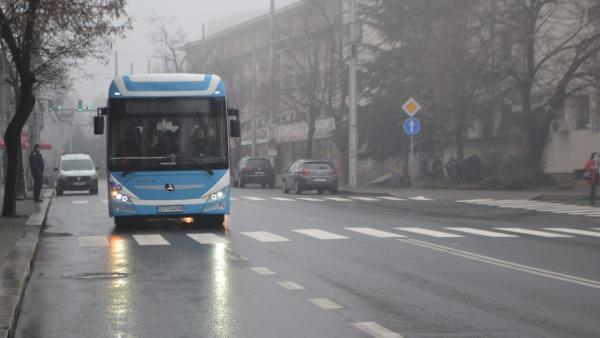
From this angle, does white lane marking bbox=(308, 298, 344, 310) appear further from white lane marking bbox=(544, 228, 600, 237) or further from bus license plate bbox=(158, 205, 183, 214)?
white lane marking bbox=(544, 228, 600, 237)

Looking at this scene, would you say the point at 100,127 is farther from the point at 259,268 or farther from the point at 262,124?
the point at 262,124

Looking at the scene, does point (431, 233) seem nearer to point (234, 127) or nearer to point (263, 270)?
point (234, 127)

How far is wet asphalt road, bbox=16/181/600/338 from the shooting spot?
927cm

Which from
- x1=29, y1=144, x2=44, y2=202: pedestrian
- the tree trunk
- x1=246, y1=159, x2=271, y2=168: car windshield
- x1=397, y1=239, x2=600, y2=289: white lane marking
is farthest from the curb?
x1=246, y1=159, x2=271, y2=168: car windshield

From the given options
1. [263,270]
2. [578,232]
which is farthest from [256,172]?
[263,270]

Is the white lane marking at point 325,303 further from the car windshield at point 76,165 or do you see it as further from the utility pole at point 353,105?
the car windshield at point 76,165

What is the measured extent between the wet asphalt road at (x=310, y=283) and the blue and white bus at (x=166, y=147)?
2.10 feet

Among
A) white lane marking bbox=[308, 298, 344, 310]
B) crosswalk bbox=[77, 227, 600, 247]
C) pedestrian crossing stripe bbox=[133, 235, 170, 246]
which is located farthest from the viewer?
crosswalk bbox=[77, 227, 600, 247]

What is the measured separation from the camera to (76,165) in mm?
47438

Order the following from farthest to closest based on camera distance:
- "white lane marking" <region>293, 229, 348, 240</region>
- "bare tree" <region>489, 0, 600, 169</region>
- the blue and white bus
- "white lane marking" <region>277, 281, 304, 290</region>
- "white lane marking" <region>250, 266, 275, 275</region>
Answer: "bare tree" <region>489, 0, 600, 169</region> → the blue and white bus → "white lane marking" <region>293, 229, 348, 240</region> → "white lane marking" <region>250, 266, 275, 275</region> → "white lane marking" <region>277, 281, 304, 290</region>

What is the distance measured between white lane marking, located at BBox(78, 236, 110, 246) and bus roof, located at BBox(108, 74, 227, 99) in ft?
10.3

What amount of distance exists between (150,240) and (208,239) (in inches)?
42.2

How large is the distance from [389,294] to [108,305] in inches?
119

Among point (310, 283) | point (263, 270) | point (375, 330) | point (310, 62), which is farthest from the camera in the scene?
point (310, 62)
